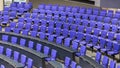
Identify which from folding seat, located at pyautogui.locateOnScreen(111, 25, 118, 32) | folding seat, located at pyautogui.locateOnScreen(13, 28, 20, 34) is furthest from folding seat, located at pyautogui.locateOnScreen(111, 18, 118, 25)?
folding seat, located at pyautogui.locateOnScreen(13, 28, 20, 34)

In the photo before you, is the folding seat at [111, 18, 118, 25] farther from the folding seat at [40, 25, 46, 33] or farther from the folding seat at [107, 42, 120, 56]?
the folding seat at [40, 25, 46, 33]

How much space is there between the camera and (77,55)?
9.84 metres

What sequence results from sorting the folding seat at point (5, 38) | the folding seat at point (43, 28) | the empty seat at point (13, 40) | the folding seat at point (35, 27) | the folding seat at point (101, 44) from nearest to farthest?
1. the folding seat at point (101, 44)
2. the empty seat at point (13, 40)
3. the folding seat at point (5, 38)
4. the folding seat at point (43, 28)
5. the folding seat at point (35, 27)

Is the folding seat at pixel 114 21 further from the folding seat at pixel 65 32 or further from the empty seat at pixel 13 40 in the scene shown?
the empty seat at pixel 13 40

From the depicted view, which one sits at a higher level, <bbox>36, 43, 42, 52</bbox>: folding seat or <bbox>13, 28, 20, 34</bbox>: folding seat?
<bbox>13, 28, 20, 34</bbox>: folding seat

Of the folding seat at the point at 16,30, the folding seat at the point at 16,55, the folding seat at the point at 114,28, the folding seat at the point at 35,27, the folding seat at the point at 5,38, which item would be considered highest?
the folding seat at the point at 114,28

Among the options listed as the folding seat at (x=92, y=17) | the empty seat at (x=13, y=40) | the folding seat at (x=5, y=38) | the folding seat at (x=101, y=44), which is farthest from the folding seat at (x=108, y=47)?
the folding seat at (x=5, y=38)

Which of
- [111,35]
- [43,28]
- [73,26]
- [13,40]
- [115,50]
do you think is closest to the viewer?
[115,50]

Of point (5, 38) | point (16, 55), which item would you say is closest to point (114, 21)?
point (5, 38)

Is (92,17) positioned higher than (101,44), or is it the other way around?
(92,17)

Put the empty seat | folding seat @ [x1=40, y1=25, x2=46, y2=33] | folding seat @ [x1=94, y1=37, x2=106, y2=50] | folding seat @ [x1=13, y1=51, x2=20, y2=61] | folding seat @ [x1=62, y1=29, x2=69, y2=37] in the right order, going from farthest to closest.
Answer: folding seat @ [x1=40, y1=25, x2=46, y2=33]
folding seat @ [x1=62, y1=29, x2=69, y2=37]
the empty seat
folding seat @ [x1=94, y1=37, x2=106, y2=50]
folding seat @ [x1=13, y1=51, x2=20, y2=61]

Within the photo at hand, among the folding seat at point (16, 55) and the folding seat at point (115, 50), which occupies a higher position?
the folding seat at point (115, 50)

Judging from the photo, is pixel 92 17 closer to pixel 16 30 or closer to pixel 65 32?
pixel 65 32

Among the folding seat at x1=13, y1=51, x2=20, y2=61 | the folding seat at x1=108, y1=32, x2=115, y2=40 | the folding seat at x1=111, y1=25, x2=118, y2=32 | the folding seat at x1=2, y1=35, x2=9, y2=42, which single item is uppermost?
the folding seat at x1=111, y1=25, x2=118, y2=32
